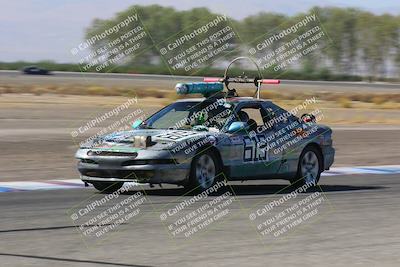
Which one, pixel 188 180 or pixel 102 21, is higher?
pixel 102 21

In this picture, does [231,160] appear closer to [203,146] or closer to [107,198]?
[203,146]

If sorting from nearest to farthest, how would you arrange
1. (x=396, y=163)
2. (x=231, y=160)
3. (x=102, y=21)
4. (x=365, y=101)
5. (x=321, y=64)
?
(x=231, y=160)
(x=396, y=163)
(x=365, y=101)
(x=102, y=21)
(x=321, y=64)

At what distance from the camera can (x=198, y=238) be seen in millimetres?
9156

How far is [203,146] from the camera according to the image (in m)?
12.8

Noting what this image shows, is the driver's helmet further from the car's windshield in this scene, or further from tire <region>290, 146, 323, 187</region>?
tire <region>290, 146, 323, 187</region>

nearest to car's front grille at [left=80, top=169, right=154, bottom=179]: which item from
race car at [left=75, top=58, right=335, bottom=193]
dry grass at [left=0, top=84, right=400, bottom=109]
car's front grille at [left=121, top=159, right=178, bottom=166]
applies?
race car at [left=75, top=58, right=335, bottom=193]

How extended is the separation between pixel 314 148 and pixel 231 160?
2.08 metres

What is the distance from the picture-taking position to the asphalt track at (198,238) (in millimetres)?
7926

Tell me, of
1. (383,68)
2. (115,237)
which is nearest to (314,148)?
(115,237)

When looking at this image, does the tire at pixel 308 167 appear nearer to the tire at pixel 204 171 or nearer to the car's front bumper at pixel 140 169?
the tire at pixel 204 171

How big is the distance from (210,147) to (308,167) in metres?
2.45

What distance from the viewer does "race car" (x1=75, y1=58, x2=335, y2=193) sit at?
41.0 ft

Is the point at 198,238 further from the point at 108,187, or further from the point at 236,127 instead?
the point at 108,187

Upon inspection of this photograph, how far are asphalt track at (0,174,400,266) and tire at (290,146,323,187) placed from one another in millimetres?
1465
